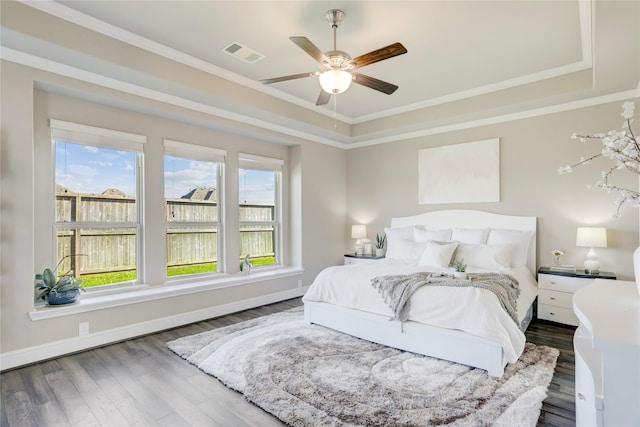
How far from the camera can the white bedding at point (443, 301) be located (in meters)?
2.69

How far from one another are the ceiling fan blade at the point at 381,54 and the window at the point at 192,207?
8.87 ft

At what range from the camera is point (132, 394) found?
246 cm

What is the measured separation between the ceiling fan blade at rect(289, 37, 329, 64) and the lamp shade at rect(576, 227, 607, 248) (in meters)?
3.56

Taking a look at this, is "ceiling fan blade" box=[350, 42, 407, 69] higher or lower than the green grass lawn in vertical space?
higher

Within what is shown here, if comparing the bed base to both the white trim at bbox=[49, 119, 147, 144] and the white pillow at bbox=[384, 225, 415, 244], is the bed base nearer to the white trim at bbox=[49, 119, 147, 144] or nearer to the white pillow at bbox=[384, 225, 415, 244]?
the white pillow at bbox=[384, 225, 415, 244]

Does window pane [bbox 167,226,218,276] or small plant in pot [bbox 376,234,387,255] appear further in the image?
small plant in pot [bbox 376,234,387,255]

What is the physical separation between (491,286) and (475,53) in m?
2.41

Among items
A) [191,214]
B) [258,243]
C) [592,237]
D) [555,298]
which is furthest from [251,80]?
[555,298]

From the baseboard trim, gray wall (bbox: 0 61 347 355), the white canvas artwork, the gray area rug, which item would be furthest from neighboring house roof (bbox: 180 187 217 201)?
the white canvas artwork

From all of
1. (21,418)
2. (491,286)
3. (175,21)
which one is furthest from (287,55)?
(21,418)

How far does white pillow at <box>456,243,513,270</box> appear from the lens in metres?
4.08

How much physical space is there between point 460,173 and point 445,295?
2.70 meters

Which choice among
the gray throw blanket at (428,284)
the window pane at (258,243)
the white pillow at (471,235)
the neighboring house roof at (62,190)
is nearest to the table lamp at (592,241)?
the white pillow at (471,235)

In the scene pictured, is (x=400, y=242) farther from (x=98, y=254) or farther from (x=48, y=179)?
(x=48, y=179)
